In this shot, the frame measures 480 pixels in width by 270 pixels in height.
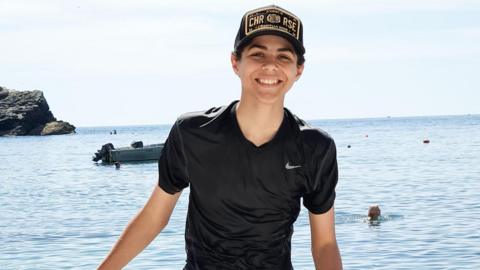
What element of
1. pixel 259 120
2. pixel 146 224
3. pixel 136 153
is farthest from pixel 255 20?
pixel 136 153

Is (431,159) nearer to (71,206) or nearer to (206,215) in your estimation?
(71,206)

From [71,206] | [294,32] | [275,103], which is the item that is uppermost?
[294,32]

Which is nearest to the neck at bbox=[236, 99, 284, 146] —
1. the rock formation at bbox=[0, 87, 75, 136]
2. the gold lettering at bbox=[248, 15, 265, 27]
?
the gold lettering at bbox=[248, 15, 265, 27]

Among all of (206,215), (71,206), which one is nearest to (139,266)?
(206,215)

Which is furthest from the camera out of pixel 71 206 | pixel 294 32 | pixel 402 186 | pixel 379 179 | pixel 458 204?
pixel 379 179

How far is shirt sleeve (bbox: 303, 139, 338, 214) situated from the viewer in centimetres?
400

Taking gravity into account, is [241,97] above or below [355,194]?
above

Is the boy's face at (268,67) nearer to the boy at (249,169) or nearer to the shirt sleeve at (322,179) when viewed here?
the boy at (249,169)

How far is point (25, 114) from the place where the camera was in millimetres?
167750

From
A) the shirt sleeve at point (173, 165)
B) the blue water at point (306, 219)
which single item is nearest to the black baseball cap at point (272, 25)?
the shirt sleeve at point (173, 165)

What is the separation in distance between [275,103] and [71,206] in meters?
35.7

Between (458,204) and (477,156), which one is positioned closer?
(458,204)

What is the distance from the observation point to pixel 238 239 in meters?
3.97

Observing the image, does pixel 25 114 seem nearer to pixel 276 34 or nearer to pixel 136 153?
pixel 136 153
